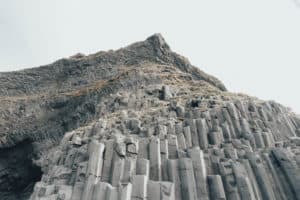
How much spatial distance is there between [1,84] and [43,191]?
27285 mm

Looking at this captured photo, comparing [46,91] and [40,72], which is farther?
[40,72]

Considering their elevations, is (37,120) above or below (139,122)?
above

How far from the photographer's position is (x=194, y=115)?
11.9 m

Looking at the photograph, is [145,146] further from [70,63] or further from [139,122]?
[70,63]

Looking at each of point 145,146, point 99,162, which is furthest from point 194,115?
point 99,162

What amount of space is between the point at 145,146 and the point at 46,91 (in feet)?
77.1

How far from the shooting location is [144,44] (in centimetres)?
2841

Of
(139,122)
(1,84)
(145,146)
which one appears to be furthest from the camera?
(1,84)

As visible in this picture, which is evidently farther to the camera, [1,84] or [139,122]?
[1,84]

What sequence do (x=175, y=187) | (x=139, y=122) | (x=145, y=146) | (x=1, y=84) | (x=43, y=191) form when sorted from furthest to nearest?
(x=1, y=84)
(x=139, y=122)
(x=145, y=146)
(x=43, y=191)
(x=175, y=187)

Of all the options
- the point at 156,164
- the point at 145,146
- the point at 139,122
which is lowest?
the point at 156,164

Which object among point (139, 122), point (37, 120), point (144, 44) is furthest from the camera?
point (144, 44)

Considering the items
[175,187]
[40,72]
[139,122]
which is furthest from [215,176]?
[40,72]

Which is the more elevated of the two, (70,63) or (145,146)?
(70,63)
